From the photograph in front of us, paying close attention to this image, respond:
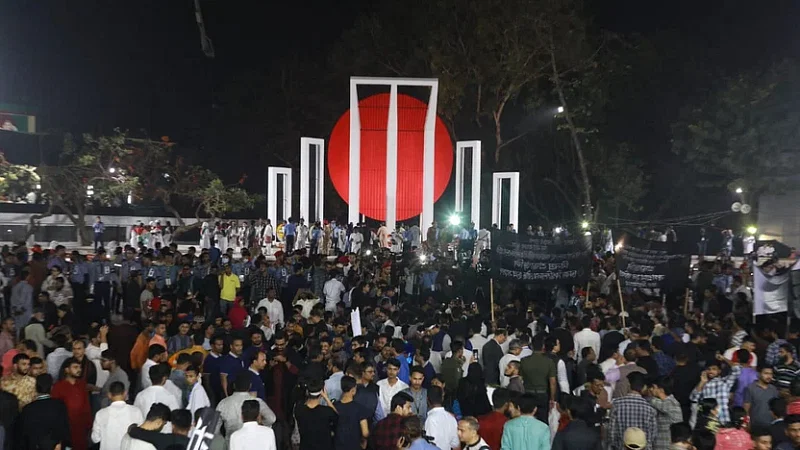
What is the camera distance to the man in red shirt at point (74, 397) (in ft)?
26.6

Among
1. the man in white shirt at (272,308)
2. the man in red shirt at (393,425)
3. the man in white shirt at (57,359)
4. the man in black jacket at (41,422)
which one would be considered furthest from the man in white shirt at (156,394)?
the man in white shirt at (272,308)

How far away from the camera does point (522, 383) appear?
9.05m

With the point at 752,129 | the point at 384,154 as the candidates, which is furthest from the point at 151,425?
the point at 752,129

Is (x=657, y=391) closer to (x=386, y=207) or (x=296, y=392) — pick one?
(x=296, y=392)

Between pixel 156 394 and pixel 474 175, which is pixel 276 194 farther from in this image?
pixel 156 394

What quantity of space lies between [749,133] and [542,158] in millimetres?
13391

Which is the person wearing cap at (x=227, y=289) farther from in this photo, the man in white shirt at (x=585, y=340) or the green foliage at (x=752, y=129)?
the green foliage at (x=752, y=129)

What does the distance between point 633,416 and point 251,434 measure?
3.32 metres

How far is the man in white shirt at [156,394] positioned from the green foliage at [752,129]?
27.7m

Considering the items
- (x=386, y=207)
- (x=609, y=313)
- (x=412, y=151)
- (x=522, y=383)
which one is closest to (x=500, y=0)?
(x=412, y=151)

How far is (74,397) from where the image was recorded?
8164 millimetres

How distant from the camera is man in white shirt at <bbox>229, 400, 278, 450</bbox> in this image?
21.7 ft

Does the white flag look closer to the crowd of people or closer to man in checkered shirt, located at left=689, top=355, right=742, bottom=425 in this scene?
the crowd of people

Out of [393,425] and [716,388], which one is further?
[716,388]
